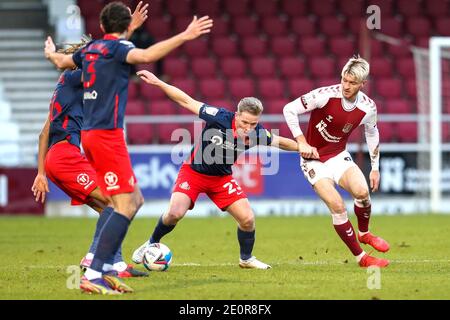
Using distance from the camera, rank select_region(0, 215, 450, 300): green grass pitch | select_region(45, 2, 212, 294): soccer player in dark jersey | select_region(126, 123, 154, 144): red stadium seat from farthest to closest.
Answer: select_region(126, 123, 154, 144): red stadium seat → select_region(0, 215, 450, 300): green grass pitch → select_region(45, 2, 212, 294): soccer player in dark jersey

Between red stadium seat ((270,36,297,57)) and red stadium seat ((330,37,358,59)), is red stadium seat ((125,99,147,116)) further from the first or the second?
red stadium seat ((330,37,358,59))

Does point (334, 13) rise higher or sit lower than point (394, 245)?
higher

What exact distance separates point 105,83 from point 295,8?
18.2 metres

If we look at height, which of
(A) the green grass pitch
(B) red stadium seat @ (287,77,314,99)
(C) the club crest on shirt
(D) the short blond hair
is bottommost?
(A) the green grass pitch

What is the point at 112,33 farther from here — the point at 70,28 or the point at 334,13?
the point at 334,13

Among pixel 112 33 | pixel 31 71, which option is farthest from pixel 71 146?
pixel 31 71

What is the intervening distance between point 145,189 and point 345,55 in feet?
25.5

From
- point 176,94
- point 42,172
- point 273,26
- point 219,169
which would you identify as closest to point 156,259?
point 219,169

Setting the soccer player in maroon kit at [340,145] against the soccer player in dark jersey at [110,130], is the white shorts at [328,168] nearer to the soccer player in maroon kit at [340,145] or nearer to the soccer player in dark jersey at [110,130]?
the soccer player in maroon kit at [340,145]

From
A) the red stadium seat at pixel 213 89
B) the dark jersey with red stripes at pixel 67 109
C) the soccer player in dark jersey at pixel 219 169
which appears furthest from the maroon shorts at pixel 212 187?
the red stadium seat at pixel 213 89

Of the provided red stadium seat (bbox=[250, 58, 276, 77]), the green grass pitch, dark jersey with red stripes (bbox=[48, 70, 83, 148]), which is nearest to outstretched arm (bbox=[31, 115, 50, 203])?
dark jersey with red stripes (bbox=[48, 70, 83, 148])

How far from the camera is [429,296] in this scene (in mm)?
7766

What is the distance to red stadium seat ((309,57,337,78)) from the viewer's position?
23438 millimetres

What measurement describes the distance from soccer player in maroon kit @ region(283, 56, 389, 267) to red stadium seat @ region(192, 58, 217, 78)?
13.0 meters
